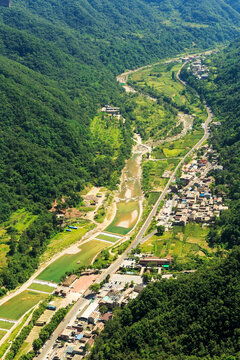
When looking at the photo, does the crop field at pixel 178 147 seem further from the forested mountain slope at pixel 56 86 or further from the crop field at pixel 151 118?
the forested mountain slope at pixel 56 86

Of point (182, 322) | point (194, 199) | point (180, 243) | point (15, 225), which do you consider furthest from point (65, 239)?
point (182, 322)

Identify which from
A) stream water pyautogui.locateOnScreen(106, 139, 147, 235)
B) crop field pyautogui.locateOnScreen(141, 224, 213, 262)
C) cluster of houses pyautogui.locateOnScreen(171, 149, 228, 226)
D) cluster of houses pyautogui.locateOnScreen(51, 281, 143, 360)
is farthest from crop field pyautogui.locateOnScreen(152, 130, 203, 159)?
cluster of houses pyautogui.locateOnScreen(51, 281, 143, 360)

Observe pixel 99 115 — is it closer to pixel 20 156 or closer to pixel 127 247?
pixel 20 156

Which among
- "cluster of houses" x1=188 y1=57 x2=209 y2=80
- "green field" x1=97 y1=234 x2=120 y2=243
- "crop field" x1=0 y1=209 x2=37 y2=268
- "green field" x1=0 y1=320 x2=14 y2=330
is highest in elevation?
"cluster of houses" x1=188 y1=57 x2=209 y2=80

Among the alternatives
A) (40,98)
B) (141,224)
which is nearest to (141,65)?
(40,98)

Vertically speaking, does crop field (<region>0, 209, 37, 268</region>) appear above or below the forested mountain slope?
below

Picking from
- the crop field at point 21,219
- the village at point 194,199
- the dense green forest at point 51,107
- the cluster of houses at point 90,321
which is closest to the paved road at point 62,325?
the cluster of houses at point 90,321

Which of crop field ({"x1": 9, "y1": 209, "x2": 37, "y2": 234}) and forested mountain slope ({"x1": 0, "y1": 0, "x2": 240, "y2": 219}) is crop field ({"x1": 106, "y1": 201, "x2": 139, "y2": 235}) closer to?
forested mountain slope ({"x1": 0, "y1": 0, "x2": 240, "y2": 219})
